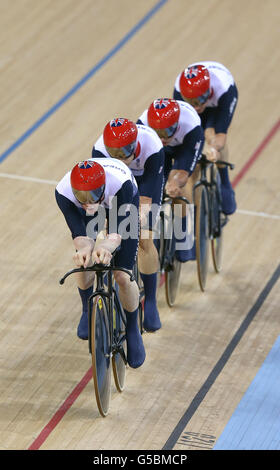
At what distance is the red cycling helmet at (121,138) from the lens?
4734 mm

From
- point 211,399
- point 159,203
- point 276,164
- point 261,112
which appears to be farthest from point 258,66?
point 211,399

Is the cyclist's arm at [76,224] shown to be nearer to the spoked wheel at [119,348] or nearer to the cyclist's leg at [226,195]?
the spoked wheel at [119,348]

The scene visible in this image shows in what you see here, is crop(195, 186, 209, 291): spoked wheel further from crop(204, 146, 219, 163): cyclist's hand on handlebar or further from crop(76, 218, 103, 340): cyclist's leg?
crop(76, 218, 103, 340): cyclist's leg

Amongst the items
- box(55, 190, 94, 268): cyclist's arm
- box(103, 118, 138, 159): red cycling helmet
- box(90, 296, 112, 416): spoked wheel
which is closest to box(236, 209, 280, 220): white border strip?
box(103, 118, 138, 159): red cycling helmet

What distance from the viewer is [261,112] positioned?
776 centimetres

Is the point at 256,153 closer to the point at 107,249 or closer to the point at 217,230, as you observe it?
the point at 217,230

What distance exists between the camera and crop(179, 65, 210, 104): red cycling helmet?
547 centimetres

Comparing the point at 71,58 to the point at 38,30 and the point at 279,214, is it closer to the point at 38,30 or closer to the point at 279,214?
the point at 38,30

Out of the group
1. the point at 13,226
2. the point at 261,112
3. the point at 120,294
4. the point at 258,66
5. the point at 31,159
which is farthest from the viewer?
the point at 258,66

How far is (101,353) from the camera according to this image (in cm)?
451

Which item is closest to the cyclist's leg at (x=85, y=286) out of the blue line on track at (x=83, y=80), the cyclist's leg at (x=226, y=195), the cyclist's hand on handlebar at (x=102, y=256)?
the cyclist's hand on handlebar at (x=102, y=256)

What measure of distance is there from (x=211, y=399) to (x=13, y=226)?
2.04 metres

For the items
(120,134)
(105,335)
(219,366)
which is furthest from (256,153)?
(105,335)

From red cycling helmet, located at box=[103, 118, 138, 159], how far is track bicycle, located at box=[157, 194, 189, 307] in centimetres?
65
